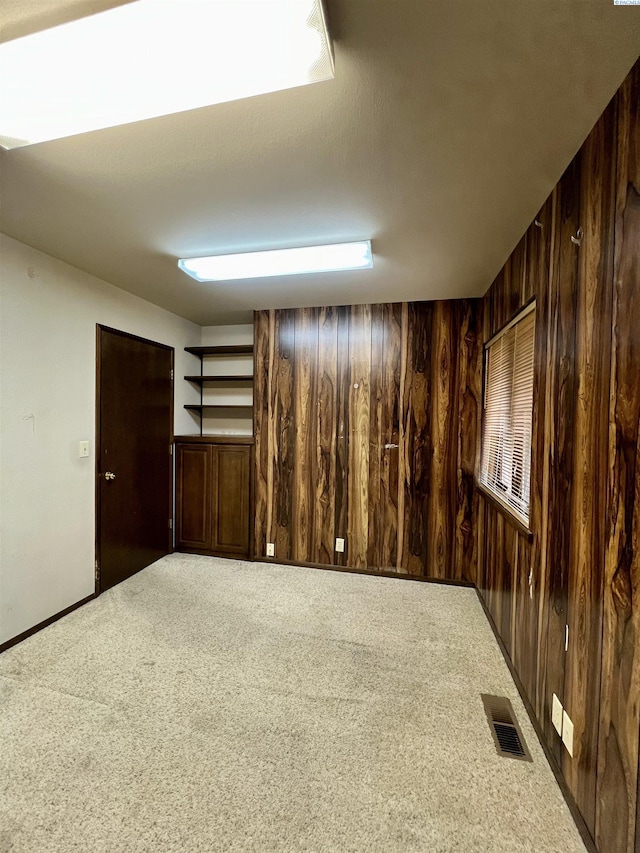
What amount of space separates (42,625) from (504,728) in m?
2.79

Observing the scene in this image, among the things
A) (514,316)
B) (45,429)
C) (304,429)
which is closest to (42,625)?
(45,429)

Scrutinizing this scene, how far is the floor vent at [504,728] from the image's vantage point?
59.9 inches

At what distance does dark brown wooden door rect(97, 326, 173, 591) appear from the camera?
2.90 metres

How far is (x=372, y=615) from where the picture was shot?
8.61 ft

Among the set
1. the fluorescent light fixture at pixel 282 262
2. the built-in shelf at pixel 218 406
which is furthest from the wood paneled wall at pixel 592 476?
the built-in shelf at pixel 218 406

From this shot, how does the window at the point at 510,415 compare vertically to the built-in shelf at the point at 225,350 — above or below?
below

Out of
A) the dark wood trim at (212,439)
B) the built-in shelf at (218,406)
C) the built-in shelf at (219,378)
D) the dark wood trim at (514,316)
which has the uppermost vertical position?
the dark wood trim at (514,316)

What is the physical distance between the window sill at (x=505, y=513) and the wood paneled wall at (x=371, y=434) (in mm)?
359

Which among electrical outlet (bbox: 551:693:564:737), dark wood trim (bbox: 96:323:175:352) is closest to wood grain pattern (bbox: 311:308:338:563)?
dark wood trim (bbox: 96:323:175:352)

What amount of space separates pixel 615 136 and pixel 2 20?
1818 mm

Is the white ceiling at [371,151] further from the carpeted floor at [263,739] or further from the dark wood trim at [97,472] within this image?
the carpeted floor at [263,739]

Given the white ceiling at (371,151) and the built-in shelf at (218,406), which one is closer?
the white ceiling at (371,151)

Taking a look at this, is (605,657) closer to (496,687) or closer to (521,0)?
(496,687)

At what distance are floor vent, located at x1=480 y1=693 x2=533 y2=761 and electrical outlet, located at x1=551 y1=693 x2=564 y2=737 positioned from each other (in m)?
0.20
